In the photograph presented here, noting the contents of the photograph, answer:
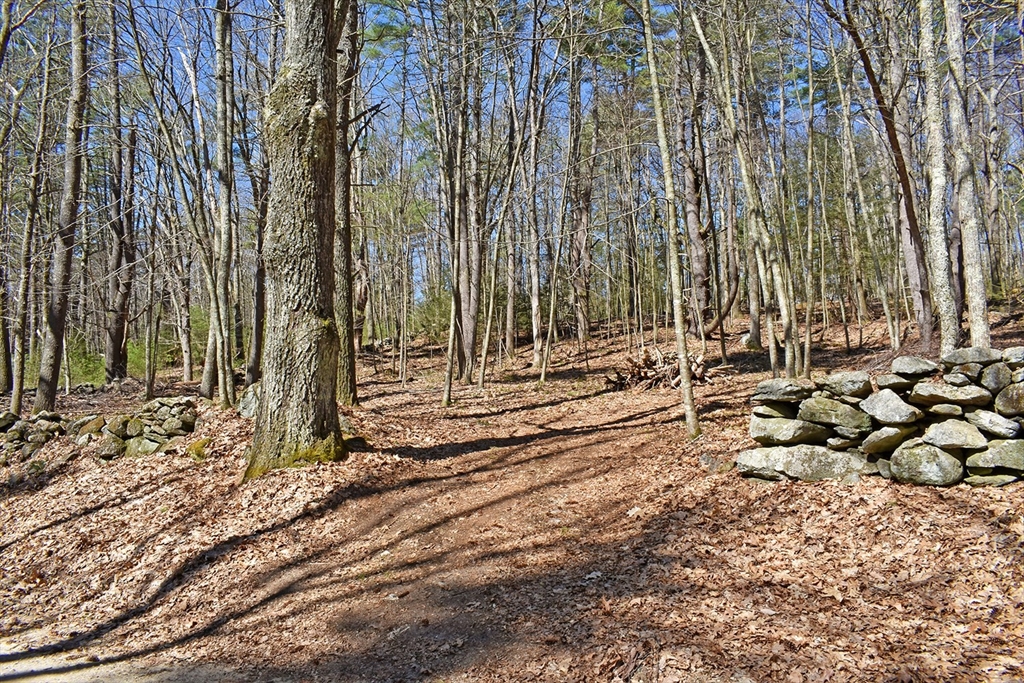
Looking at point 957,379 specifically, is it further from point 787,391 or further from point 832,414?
point 787,391

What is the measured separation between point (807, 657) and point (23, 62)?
15.7 m

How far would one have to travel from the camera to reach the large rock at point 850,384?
17.6 feet

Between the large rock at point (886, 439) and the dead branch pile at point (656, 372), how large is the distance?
6.35 m

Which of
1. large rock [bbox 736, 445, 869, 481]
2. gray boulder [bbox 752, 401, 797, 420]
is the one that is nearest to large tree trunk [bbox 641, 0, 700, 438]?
gray boulder [bbox 752, 401, 797, 420]

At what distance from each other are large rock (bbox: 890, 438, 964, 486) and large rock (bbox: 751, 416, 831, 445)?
1.96 ft

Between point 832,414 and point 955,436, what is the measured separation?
89 centimetres

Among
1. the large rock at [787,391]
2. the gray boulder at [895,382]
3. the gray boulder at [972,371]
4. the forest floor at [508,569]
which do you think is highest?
the gray boulder at [972,371]

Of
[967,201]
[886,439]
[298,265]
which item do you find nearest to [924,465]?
[886,439]

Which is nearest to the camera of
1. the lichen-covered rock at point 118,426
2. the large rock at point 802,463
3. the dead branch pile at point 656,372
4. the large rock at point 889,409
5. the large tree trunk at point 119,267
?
the large rock at point 889,409

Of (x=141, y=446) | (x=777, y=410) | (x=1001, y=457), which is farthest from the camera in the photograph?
(x=141, y=446)

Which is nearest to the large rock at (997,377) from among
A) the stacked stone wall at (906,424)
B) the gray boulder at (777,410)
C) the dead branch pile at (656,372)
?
the stacked stone wall at (906,424)

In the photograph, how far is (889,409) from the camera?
5.06 metres

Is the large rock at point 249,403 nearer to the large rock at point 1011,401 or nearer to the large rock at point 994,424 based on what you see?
the large rock at point 994,424

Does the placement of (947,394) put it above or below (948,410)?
above
